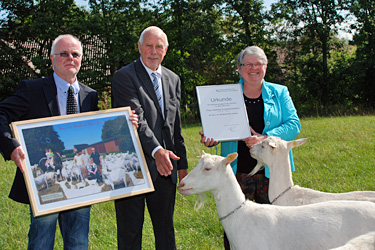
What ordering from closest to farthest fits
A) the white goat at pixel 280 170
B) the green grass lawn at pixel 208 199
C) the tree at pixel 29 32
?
the white goat at pixel 280 170 → the green grass lawn at pixel 208 199 → the tree at pixel 29 32

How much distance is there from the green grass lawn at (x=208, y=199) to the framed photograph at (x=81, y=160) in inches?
73.2

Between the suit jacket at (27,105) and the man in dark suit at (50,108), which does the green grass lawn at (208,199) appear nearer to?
the man in dark suit at (50,108)

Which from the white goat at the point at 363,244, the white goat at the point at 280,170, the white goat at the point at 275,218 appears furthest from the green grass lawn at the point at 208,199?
the white goat at the point at 363,244

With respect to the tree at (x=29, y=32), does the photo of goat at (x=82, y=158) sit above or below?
below

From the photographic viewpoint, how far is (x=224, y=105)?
13.7 feet

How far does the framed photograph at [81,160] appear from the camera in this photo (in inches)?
128

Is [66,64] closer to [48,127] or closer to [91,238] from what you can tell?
[48,127]

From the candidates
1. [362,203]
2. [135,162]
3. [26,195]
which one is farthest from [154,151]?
[362,203]

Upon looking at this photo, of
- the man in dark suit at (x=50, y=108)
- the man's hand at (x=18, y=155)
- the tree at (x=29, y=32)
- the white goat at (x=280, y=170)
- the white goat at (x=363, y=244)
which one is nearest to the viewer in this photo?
the white goat at (x=363, y=244)

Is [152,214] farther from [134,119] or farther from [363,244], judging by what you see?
[363,244]

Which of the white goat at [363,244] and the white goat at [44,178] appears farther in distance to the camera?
the white goat at [44,178]

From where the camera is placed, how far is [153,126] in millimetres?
3801

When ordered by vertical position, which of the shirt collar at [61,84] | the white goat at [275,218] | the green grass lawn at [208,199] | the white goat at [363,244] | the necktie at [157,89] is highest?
the shirt collar at [61,84]

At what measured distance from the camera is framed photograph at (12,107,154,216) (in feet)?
10.7
